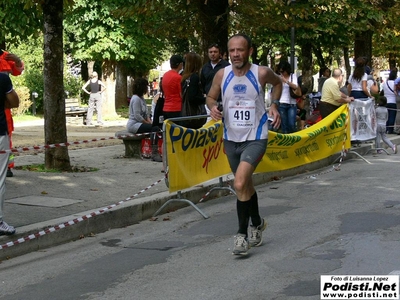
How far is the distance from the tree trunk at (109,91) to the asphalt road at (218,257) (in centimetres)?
2224

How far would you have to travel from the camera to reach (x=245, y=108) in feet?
25.2

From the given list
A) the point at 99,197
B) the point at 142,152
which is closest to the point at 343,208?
the point at 99,197

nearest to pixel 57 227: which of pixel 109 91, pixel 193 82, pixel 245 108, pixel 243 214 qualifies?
pixel 243 214

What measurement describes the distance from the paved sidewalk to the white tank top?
231 cm

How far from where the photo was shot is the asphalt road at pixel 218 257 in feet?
21.5

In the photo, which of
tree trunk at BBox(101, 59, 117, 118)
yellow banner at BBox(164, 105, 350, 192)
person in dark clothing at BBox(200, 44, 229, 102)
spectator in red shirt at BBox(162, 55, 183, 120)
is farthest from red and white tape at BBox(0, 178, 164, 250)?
tree trunk at BBox(101, 59, 117, 118)

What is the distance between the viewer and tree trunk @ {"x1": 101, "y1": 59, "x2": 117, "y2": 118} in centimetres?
3281

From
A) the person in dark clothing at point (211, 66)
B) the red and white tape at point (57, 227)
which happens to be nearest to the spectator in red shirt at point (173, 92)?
the person in dark clothing at point (211, 66)

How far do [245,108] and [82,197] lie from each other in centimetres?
376

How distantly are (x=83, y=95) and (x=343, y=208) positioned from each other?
38.6 m

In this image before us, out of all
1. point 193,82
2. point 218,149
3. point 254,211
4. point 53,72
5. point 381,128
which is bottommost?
point 254,211

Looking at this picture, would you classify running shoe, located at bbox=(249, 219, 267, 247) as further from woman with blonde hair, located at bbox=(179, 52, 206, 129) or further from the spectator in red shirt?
the spectator in red shirt

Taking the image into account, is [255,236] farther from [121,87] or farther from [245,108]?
[121,87]

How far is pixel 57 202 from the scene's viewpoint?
10.2m
